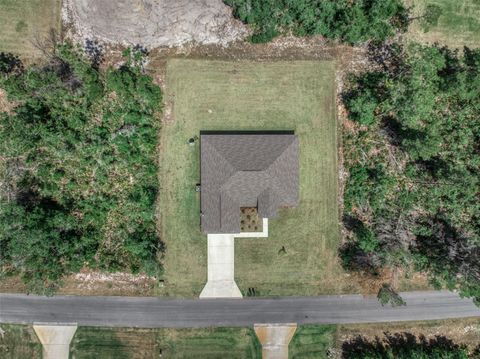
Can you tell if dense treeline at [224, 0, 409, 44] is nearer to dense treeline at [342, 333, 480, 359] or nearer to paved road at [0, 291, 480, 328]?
paved road at [0, 291, 480, 328]

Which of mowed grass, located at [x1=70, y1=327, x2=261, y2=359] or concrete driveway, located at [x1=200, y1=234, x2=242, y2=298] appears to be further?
concrete driveway, located at [x1=200, y1=234, x2=242, y2=298]

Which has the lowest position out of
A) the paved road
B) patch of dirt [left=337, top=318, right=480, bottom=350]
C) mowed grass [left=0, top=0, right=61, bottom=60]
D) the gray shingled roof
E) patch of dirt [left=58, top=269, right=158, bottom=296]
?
patch of dirt [left=337, top=318, right=480, bottom=350]

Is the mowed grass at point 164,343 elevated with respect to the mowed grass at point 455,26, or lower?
lower

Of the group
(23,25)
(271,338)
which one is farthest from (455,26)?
(23,25)

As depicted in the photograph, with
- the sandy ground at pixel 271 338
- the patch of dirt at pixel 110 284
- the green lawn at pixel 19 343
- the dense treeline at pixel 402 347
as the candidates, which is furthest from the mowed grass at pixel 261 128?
the green lawn at pixel 19 343

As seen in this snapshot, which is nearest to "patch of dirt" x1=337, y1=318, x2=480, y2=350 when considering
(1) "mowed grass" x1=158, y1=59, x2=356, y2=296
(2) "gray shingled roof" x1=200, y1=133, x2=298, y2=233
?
(1) "mowed grass" x1=158, y1=59, x2=356, y2=296

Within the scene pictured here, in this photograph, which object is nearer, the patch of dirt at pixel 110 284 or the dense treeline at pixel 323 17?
the dense treeline at pixel 323 17

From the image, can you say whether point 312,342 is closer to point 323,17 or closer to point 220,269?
point 220,269

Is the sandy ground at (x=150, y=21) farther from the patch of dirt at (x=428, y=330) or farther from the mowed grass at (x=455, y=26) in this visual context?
the patch of dirt at (x=428, y=330)
